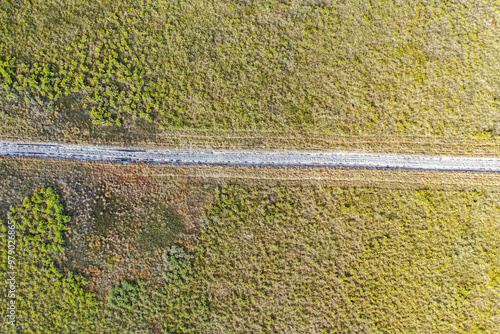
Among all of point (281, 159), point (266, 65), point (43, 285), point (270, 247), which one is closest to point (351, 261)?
point (270, 247)

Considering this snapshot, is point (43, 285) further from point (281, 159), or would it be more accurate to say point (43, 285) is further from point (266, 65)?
point (266, 65)

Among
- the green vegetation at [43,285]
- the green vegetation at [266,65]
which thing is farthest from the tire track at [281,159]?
the green vegetation at [43,285]

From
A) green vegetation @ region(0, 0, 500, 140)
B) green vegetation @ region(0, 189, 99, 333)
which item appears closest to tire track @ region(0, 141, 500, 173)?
green vegetation @ region(0, 0, 500, 140)

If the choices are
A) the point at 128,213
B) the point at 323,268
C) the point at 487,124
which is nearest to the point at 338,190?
the point at 323,268

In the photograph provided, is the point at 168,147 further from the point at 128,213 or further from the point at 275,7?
the point at 275,7

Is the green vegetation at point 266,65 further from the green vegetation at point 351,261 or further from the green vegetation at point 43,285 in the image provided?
the green vegetation at point 43,285

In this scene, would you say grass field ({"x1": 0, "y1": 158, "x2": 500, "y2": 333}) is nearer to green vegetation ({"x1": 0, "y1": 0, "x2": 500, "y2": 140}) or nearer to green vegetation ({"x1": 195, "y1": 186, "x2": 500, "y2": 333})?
green vegetation ({"x1": 195, "y1": 186, "x2": 500, "y2": 333})
